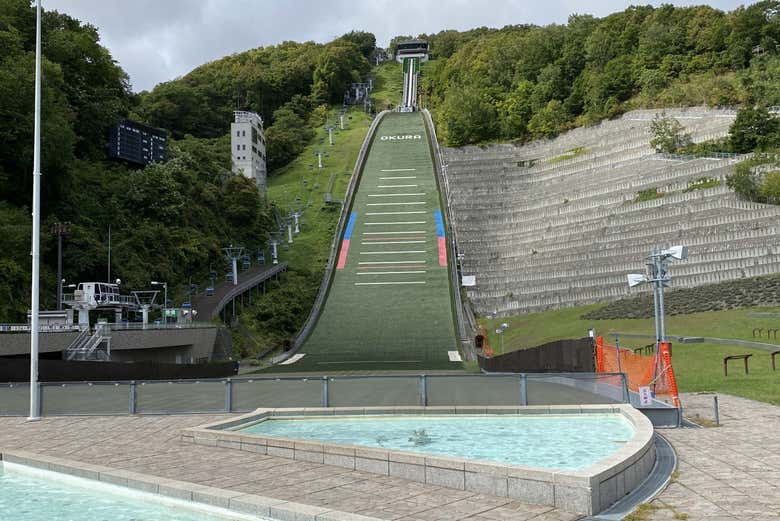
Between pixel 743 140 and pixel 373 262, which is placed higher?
pixel 743 140

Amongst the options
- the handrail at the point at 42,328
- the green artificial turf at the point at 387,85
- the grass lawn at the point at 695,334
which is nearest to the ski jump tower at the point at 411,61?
the green artificial turf at the point at 387,85

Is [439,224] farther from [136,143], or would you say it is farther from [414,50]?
[414,50]

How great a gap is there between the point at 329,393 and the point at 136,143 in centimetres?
4339

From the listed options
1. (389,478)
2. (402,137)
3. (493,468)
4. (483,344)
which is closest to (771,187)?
(483,344)

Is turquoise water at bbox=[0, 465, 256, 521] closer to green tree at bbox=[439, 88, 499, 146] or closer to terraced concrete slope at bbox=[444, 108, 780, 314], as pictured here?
terraced concrete slope at bbox=[444, 108, 780, 314]

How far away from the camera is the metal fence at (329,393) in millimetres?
13000

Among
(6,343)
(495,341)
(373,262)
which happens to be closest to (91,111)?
(373,262)

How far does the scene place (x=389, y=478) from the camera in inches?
319

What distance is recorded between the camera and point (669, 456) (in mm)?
9203

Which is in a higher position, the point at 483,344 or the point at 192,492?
the point at 192,492

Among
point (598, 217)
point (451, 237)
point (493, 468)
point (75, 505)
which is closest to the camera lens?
point (493, 468)

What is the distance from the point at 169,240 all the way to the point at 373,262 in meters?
14.6

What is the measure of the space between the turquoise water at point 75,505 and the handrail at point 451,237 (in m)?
27.5

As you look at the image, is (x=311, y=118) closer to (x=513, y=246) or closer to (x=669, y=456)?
(x=513, y=246)
